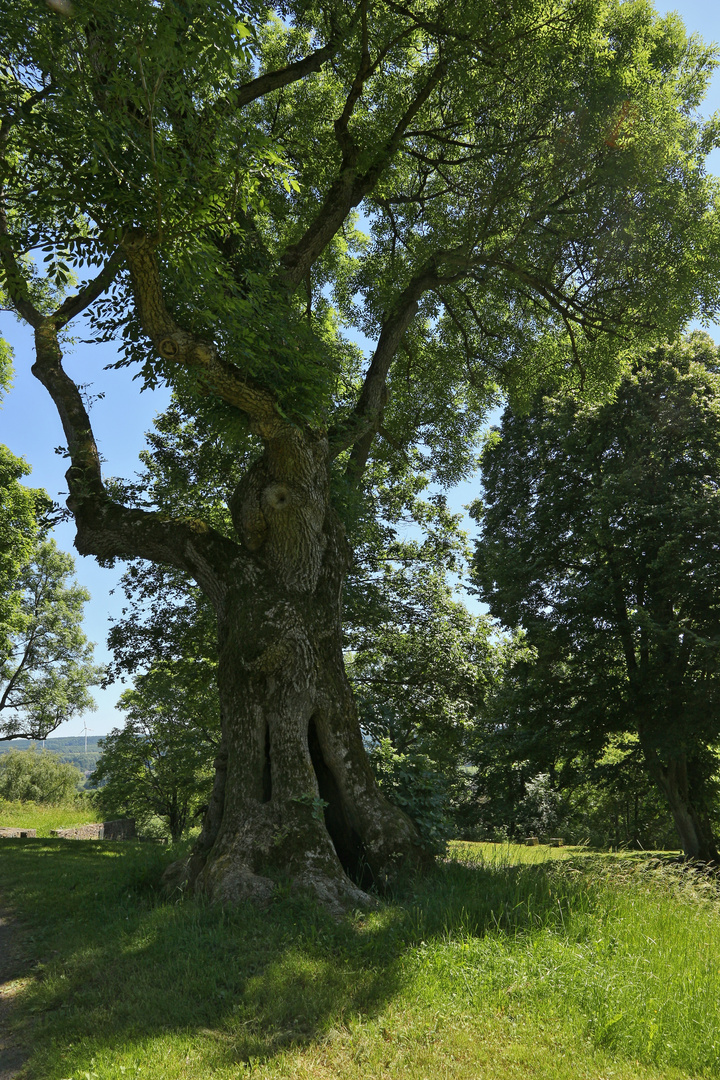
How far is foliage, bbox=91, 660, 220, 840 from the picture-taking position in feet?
65.6

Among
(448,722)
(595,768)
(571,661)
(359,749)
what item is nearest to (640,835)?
(595,768)

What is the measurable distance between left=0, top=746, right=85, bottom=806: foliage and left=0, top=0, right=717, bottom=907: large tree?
118ft

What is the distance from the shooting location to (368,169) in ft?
31.7

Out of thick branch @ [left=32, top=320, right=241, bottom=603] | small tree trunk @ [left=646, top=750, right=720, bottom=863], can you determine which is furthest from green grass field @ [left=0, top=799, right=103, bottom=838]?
Result: small tree trunk @ [left=646, top=750, right=720, bottom=863]

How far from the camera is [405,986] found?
13.3ft

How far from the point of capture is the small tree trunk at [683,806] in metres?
16.3

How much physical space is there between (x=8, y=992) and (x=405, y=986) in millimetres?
2851

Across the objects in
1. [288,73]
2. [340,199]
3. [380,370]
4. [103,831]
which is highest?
[288,73]

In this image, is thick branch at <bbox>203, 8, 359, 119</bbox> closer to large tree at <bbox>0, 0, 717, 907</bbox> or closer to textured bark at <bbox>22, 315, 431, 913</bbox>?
large tree at <bbox>0, 0, 717, 907</bbox>

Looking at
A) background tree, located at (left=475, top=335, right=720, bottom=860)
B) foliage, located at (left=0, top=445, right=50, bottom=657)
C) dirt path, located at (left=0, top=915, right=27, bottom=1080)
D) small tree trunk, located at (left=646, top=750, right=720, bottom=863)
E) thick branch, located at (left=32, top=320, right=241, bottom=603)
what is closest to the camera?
dirt path, located at (left=0, top=915, right=27, bottom=1080)

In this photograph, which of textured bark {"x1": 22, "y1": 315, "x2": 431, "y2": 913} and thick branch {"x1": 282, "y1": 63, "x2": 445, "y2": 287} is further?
thick branch {"x1": 282, "y1": 63, "x2": 445, "y2": 287}

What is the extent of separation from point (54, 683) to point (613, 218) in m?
28.1

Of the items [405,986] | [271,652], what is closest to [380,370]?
[271,652]

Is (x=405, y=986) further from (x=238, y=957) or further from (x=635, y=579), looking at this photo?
(x=635, y=579)
